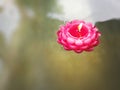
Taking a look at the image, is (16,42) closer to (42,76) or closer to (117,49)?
(42,76)

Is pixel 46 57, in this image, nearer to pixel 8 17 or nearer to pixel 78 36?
pixel 78 36

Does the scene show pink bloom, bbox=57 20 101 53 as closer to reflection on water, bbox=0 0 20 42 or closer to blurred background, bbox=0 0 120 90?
blurred background, bbox=0 0 120 90

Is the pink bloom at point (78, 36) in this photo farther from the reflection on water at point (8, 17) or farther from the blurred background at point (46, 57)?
the reflection on water at point (8, 17)

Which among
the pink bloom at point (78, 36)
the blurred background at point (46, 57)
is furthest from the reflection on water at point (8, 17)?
the pink bloom at point (78, 36)

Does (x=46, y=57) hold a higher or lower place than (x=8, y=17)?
lower

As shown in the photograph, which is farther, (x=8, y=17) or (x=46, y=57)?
(x=8, y=17)

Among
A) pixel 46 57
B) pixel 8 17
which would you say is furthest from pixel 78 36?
pixel 8 17
